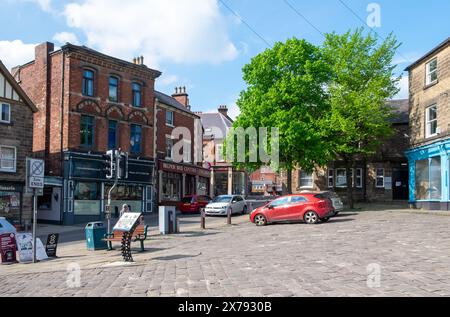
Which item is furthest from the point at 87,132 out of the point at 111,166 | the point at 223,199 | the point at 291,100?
the point at 111,166

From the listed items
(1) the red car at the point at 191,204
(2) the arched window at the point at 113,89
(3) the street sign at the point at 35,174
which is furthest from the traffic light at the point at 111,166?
(1) the red car at the point at 191,204

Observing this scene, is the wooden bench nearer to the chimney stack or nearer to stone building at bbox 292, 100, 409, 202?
stone building at bbox 292, 100, 409, 202

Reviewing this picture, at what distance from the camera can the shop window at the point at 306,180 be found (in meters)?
38.6

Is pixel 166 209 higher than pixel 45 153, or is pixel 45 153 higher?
pixel 45 153

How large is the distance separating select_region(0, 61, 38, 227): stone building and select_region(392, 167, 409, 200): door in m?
27.7

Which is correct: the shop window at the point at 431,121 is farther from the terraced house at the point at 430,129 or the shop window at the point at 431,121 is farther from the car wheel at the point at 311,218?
the car wheel at the point at 311,218

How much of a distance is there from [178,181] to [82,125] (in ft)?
40.8

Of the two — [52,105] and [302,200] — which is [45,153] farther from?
[302,200]

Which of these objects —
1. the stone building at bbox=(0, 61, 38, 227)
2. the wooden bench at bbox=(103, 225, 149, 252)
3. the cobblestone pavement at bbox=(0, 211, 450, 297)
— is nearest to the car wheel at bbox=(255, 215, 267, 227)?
the cobblestone pavement at bbox=(0, 211, 450, 297)

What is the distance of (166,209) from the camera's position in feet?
66.9

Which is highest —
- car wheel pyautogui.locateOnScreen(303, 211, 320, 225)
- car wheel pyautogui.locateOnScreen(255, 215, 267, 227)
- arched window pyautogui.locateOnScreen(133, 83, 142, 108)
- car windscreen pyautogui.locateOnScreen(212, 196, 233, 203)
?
arched window pyautogui.locateOnScreen(133, 83, 142, 108)

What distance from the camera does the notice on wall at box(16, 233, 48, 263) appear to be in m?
13.4
